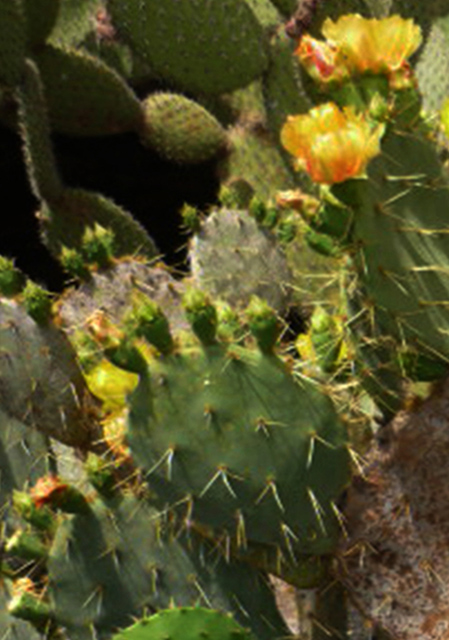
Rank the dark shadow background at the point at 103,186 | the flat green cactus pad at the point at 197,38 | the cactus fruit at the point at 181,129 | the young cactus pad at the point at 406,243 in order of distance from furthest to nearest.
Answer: the dark shadow background at the point at 103,186, the cactus fruit at the point at 181,129, the flat green cactus pad at the point at 197,38, the young cactus pad at the point at 406,243

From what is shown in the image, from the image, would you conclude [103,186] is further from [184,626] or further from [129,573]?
[184,626]

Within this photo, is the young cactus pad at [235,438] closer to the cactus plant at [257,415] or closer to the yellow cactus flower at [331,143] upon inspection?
the cactus plant at [257,415]

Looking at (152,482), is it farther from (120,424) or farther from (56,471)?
(56,471)

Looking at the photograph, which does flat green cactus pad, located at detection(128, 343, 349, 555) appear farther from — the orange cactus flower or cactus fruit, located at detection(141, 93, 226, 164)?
cactus fruit, located at detection(141, 93, 226, 164)

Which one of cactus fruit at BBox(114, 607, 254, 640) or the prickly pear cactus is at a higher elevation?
the prickly pear cactus

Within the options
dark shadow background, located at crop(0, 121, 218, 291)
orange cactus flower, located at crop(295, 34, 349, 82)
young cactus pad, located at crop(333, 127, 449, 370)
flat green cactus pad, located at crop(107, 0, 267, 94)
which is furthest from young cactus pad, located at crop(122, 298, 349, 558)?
dark shadow background, located at crop(0, 121, 218, 291)

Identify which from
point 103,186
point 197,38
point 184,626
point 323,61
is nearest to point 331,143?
point 323,61

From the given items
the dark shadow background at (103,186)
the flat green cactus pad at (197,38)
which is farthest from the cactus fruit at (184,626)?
the dark shadow background at (103,186)

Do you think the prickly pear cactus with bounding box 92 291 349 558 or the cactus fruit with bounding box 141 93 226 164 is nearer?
the prickly pear cactus with bounding box 92 291 349 558
